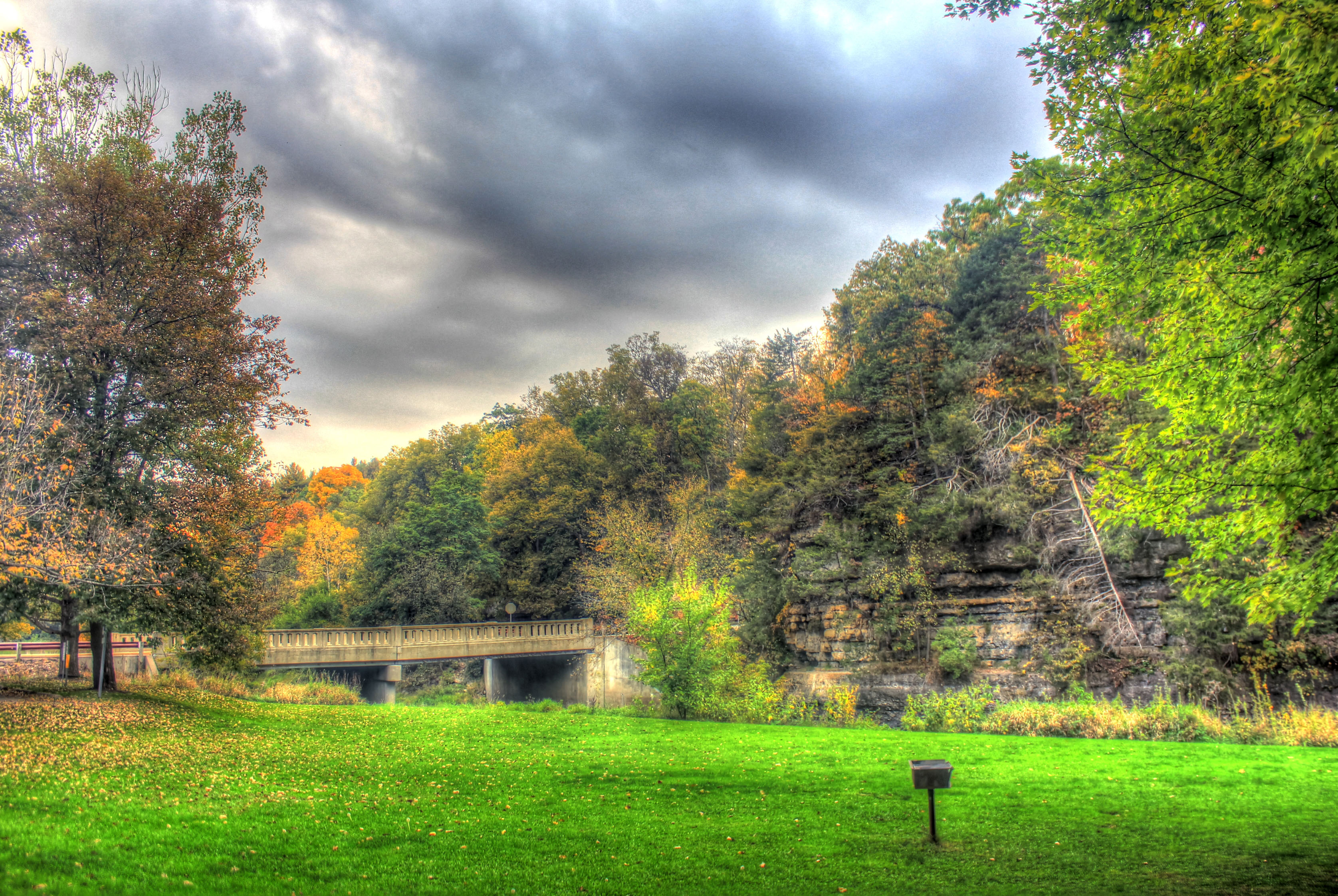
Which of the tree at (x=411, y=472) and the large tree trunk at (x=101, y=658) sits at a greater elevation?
the tree at (x=411, y=472)

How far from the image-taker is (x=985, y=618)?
2683 centimetres

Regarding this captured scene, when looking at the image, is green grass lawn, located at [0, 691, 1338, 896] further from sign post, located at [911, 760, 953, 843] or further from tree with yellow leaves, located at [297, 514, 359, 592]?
tree with yellow leaves, located at [297, 514, 359, 592]

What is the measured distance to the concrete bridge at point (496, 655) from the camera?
3005 centimetres

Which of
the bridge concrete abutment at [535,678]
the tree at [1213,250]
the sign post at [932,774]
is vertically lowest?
the bridge concrete abutment at [535,678]

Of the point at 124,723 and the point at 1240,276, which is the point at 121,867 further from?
the point at 1240,276

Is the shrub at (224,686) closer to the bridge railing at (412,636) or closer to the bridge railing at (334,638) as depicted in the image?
the bridge railing at (412,636)

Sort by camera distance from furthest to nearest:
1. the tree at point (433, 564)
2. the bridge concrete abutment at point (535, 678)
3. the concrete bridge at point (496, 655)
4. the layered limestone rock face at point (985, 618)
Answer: the tree at point (433, 564) < the bridge concrete abutment at point (535, 678) < the concrete bridge at point (496, 655) < the layered limestone rock face at point (985, 618)

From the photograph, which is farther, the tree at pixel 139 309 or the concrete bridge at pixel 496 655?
the concrete bridge at pixel 496 655

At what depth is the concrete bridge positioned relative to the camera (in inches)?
1183

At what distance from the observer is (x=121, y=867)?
19.1 ft

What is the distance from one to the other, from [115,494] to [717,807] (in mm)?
15665

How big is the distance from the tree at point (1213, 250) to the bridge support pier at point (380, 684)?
30.6 meters

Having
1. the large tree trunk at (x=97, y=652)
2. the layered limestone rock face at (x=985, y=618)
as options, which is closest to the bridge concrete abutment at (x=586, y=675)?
the layered limestone rock face at (x=985, y=618)

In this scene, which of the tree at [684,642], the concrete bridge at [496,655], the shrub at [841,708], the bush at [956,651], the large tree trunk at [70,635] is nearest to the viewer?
the large tree trunk at [70,635]
